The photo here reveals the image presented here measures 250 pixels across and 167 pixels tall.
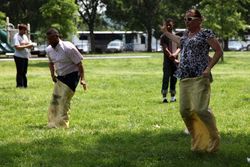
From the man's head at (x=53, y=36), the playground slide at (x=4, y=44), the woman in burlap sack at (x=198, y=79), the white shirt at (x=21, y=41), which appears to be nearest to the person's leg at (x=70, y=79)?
the man's head at (x=53, y=36)

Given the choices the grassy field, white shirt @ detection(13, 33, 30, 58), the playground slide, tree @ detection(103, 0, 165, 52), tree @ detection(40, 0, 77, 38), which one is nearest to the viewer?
the grassy field

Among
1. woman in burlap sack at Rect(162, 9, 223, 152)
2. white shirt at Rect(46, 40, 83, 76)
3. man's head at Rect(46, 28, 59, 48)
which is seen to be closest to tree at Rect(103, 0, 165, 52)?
white shirt at Rect(46, 40, 83, 76)

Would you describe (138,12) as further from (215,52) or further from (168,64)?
(215,52)

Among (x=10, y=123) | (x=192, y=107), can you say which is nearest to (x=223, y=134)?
(x=192, y=107)

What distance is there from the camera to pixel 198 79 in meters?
6.44

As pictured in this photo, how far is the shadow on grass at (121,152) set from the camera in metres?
6.33

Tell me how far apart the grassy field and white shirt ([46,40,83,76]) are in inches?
37.0

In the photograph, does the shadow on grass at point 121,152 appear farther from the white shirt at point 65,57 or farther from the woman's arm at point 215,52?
the white shirt at point 65,57

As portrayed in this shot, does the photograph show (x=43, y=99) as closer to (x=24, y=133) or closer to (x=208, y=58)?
(x=24, y=133)

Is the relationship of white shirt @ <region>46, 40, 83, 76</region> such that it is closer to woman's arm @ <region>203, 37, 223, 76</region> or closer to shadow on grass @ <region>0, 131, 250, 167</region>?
shadow on grass @ <region>0, 131, 250, 167</region>

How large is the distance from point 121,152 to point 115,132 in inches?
54.1

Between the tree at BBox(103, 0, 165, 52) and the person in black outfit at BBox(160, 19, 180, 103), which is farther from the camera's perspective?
the tree at BBox(103, 0, 165, 52)

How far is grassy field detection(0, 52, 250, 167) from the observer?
6480 millimetres

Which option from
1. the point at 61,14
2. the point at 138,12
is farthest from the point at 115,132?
the point at 138,12
